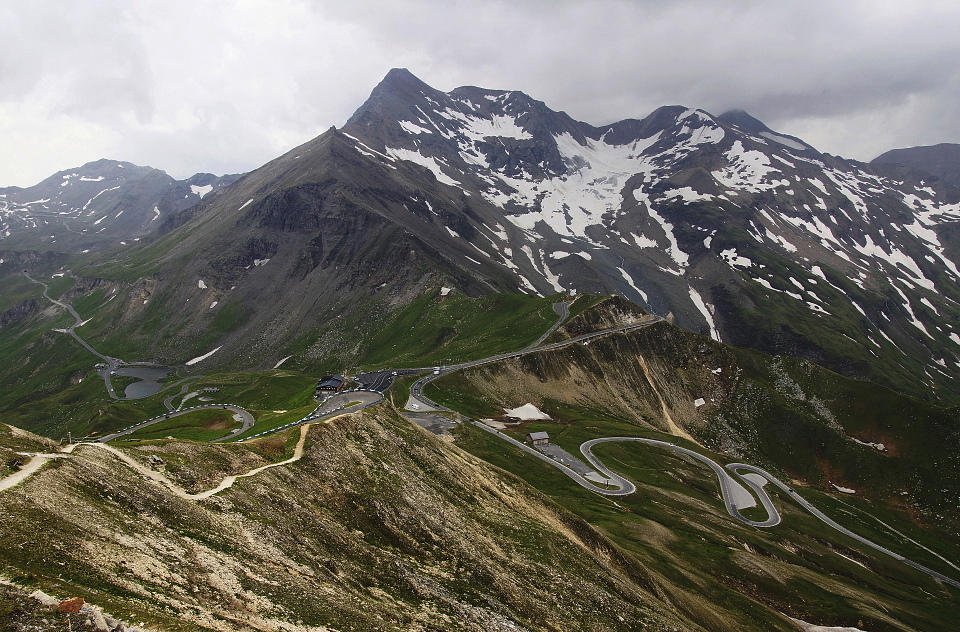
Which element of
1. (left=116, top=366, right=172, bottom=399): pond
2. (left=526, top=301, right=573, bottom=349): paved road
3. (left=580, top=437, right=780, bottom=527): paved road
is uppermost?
(left=526, top=301, right=573, bottom=349): paved road

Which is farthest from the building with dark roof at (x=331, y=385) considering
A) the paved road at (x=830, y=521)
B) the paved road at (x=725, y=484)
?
the paved road at (x=830, y=521)

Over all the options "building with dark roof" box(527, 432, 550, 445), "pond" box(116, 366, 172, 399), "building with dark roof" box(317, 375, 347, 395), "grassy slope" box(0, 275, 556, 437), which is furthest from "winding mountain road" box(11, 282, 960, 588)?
"pond" box(116, 366, 172, 399)

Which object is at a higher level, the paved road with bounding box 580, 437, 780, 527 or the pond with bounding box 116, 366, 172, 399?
the paved road with bounding box 580, 437, 780, 527

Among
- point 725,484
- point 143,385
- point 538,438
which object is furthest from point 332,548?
point 143,385

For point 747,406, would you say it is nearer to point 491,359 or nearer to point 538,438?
point 491,359

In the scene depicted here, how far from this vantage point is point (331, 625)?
24.9 meters

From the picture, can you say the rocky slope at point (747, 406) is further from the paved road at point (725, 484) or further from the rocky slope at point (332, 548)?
the rocky slope at point (332, 548)

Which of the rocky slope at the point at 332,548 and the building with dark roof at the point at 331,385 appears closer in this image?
the rocky slope at the point at 332,548

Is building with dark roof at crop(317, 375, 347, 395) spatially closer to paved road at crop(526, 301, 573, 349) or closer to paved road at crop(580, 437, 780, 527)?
paved road at crop(580, 437, 780, 527)

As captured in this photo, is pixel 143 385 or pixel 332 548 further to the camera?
pixel 143 385

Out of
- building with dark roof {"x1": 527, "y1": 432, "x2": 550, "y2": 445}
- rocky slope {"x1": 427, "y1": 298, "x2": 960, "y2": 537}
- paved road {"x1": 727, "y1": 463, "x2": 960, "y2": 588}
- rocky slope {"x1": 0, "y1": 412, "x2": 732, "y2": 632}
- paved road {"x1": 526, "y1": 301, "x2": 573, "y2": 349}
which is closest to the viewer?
rocky slope {"x1": 0, "y1": 412, "x2": 732, "y2": 632}

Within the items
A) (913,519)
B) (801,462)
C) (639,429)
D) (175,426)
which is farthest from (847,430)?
(175,426)

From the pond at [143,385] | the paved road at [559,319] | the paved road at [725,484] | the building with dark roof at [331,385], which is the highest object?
the paved road at [559,319]

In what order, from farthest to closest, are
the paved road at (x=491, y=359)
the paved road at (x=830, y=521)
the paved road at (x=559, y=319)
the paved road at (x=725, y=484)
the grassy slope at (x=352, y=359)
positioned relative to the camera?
1. the paved road at (x=559, y=319)
2. the grassy slope at (x=352, y=359)
3. the paved road at (x=491, y=359)
4. the paved road at (x=830, y=521)
5. the paved road at (x=725, y=484)
